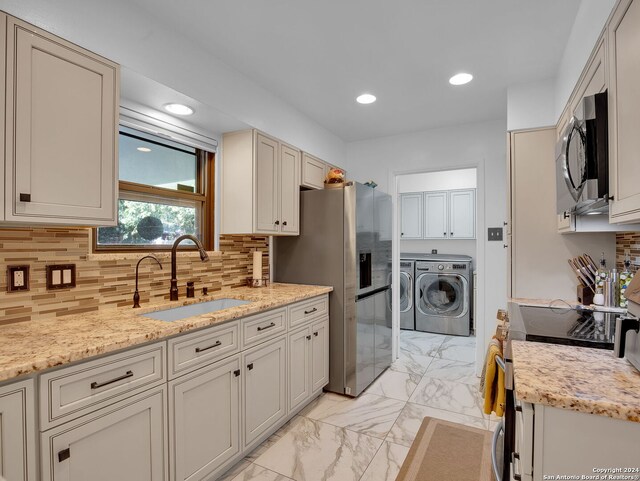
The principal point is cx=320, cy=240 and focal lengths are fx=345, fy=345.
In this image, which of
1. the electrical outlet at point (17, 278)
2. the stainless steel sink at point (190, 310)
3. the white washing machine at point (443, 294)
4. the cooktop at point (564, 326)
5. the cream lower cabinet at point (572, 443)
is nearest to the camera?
the cream lower cabinet at point (572, 443)

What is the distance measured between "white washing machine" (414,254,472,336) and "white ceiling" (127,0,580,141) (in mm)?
2230

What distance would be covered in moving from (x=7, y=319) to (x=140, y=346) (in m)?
0.63

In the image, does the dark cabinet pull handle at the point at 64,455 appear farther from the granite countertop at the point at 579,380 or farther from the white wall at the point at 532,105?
the white wall at the point at 532,105

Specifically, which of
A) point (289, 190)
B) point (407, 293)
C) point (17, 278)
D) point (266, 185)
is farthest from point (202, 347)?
point (407, 293)

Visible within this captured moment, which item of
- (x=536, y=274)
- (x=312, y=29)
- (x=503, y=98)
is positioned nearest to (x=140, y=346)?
(x=312, y=29)

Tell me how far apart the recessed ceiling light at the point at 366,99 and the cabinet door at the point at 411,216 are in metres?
2.59

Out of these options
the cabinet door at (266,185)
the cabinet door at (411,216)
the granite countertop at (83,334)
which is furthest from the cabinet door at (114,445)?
the cabinet door at (411,216)

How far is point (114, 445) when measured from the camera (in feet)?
4.22

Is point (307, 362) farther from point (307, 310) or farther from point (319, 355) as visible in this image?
point (307, 310)

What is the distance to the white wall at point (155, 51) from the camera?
1438 mm

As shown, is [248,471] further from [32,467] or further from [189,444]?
[32,467]

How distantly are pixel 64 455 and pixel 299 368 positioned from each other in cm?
150

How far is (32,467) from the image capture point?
3.50ft

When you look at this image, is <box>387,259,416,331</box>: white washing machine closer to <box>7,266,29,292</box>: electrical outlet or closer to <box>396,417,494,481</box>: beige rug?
<box>396,417,494,481</box>: beige rug
